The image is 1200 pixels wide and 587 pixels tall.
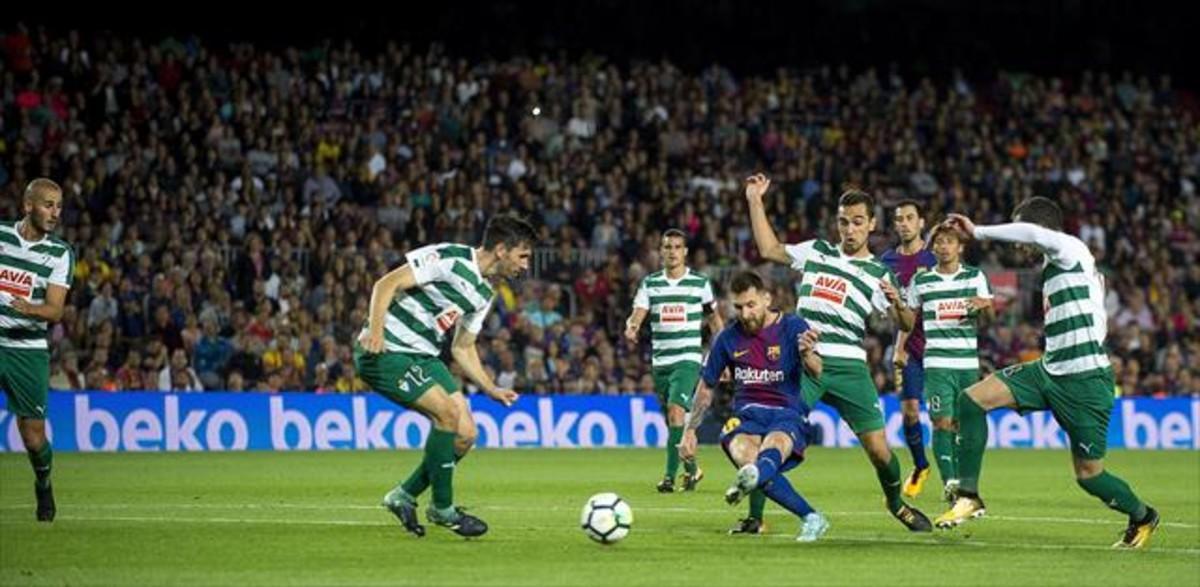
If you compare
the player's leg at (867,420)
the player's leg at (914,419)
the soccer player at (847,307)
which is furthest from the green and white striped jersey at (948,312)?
the player's leg at (867,420)

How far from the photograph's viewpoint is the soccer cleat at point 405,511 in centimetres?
1408

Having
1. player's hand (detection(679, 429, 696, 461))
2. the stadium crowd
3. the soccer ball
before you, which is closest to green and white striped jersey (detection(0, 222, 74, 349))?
the soccer ball

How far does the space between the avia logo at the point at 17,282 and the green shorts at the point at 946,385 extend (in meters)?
8.39

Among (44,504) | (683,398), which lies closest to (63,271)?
(44,504)

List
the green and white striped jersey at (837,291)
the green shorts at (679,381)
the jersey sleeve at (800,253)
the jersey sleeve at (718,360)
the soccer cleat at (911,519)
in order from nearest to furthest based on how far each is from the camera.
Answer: the jersey sleeve at (718,360) → the soccer cleat at (911,519) → the green and white striped jersey at (837,291) → the jersey sleeve at (800,253) → the green shorts at (679,381)

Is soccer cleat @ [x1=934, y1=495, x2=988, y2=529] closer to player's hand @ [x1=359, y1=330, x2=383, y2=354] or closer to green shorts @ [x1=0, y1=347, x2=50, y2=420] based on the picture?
player's hand @ [x1=359, y1=330, x2=383, y2=354]

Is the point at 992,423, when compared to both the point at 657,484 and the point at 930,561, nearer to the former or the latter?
the point at 657,484

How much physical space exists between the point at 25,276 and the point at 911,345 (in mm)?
8741

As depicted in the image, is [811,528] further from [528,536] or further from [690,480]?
[690,480]

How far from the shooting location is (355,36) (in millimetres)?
38719

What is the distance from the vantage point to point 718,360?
14.6 meters

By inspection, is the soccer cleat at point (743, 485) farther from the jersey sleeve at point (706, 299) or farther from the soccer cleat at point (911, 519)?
the jersey sleeve at point (706, 299)

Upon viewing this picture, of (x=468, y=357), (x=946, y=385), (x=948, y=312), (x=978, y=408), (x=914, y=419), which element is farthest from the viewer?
(x=914, y=419)

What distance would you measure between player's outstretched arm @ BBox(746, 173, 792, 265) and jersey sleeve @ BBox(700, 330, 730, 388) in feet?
3.57
